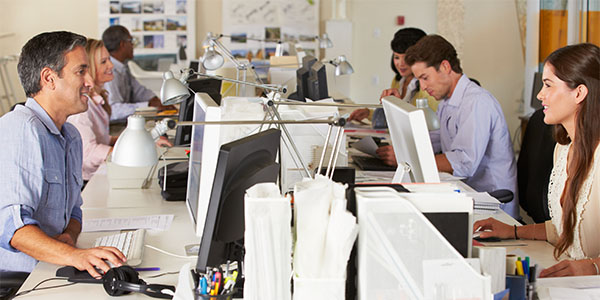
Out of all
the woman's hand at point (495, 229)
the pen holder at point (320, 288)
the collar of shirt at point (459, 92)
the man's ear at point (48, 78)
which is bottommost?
the woman's hand at point (495, 229)

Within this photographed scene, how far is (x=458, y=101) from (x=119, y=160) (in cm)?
213

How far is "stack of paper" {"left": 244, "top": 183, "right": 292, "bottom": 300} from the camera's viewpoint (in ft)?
3.88

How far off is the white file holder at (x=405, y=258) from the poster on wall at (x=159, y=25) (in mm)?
6091

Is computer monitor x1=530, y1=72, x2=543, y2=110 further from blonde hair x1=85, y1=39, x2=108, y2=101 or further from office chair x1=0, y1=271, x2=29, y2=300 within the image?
office chair x1=0, y1=271, x2=29, y2=300

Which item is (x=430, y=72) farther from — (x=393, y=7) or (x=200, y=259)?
(x=393, y=7)

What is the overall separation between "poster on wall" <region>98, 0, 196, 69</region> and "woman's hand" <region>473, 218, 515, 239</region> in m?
5.39

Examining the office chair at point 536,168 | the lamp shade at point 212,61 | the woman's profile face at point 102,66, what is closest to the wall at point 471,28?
the woman's profile face at point 102,66

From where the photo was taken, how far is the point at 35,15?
6871mm

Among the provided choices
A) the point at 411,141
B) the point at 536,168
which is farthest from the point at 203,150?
the point at 536,168

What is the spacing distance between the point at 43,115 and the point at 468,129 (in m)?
1.87

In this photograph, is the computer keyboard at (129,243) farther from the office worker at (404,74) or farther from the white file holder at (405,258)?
the office worker at (404,74)

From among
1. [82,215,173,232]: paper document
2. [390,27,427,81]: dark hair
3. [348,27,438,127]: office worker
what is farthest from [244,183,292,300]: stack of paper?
[390,27,427,81]: dark hair

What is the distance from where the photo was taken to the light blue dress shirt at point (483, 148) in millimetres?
3023

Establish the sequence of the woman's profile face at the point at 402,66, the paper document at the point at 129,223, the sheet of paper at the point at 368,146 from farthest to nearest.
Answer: the woman's profile face at the point at 402,66 < the sheet of paper at the point at 368,146 < the paper document at the point at 129,223
